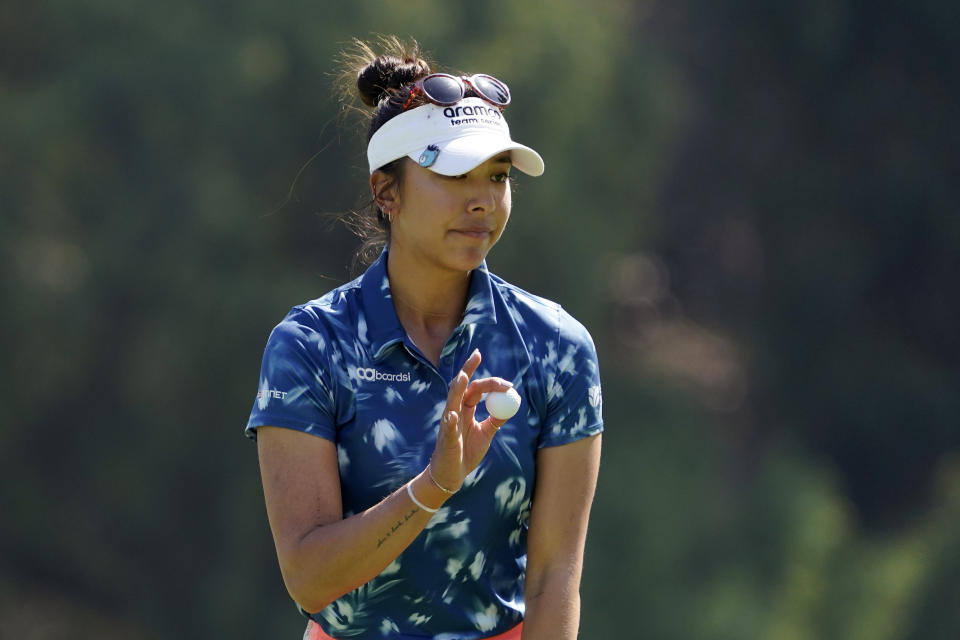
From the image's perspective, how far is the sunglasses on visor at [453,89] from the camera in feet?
7.23

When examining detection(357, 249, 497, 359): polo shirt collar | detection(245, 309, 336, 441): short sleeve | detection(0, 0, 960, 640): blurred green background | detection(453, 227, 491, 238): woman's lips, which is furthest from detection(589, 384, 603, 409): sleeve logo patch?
detection(0, 0, 960, 640): blurred green background

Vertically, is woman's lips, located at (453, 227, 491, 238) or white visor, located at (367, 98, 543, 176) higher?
white visor, located at (367, 98, 543, 176)

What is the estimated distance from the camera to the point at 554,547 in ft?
7.02

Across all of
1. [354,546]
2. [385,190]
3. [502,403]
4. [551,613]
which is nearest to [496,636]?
[551,613]

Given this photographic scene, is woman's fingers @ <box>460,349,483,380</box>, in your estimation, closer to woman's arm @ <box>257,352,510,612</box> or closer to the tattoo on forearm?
woman's arm @ <box>257,352,510,612</box>

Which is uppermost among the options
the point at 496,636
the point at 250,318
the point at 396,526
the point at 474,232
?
the point at 250,318

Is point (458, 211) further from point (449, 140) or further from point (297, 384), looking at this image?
point (297, 384)

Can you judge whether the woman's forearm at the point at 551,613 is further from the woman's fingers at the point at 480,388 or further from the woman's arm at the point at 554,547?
the woman's fingers at the point at 480,388

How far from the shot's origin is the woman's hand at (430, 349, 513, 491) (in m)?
1.88

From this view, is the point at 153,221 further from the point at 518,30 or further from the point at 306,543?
the point at 306,543

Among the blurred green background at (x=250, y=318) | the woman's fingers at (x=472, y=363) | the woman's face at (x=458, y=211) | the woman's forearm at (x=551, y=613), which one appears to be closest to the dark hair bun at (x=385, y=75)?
the woman's face at (x=458, y=211)

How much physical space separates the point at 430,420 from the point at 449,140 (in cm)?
41

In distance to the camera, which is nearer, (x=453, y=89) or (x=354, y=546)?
(x=354, y=546)

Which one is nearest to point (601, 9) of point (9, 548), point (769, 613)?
point (769, 613)
